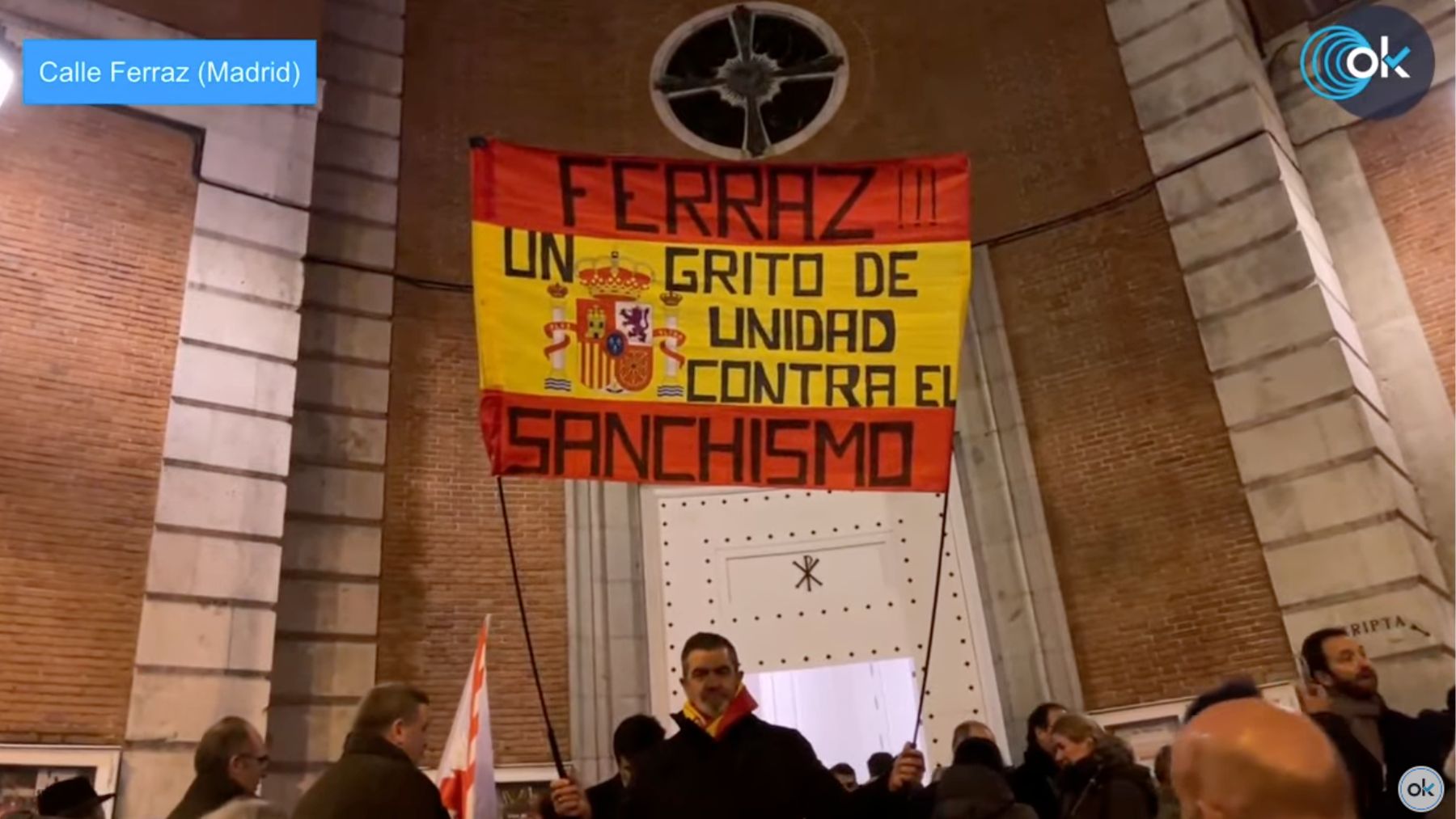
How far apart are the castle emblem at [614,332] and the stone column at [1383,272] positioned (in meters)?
7.18

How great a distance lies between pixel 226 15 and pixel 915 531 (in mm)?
7996

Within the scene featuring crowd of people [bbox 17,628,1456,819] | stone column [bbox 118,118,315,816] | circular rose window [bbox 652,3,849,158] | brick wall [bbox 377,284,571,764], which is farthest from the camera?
circular rose window [bbox 652,3,849,158]

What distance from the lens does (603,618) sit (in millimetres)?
9859

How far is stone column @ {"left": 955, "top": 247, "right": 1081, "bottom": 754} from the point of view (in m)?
9.58

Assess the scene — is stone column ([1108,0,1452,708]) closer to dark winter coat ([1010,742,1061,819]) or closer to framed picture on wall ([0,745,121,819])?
dark winter coat ([1010,742,1061,819])

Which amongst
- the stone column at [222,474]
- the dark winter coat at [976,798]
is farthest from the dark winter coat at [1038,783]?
the stone column at [222,474]

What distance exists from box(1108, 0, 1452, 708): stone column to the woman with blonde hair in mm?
5028

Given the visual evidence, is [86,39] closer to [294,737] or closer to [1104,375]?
[294,737]

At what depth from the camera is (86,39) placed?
29.8ft

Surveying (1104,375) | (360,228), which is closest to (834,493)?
(1104,375)

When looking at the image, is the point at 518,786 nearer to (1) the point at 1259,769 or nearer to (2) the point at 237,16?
(2) the point at 237,16

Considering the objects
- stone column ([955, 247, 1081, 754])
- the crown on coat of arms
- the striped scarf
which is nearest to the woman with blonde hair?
the striped scarf
